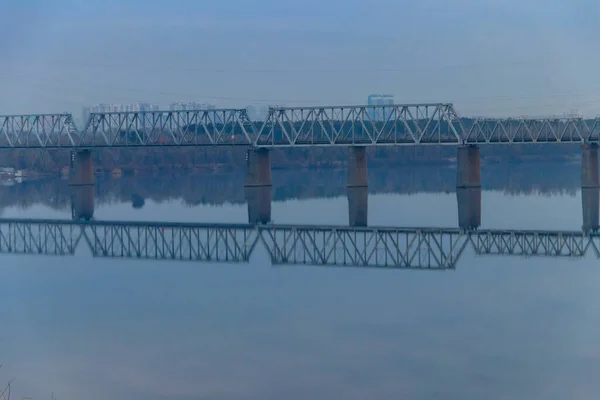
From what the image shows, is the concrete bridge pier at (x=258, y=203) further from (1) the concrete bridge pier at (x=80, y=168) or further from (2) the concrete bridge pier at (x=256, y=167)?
(1) the concrete bridge pier at (x=80, y=168)

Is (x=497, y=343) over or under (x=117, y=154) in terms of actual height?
under

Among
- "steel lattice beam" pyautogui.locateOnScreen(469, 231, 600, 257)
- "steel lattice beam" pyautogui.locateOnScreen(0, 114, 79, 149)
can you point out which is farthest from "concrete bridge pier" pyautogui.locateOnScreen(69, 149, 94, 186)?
"steel lattice beam" pyautogui.locateOnScreen(469, 231, 600, 257)

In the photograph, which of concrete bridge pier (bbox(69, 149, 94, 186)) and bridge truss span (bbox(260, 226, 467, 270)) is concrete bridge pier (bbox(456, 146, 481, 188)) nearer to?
bridge truss span (bbox(260, 226, 467, 270))

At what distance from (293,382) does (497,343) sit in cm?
468

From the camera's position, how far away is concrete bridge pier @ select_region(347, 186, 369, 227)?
49.6 m

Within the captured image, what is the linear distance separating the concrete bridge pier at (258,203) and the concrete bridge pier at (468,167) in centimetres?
1403

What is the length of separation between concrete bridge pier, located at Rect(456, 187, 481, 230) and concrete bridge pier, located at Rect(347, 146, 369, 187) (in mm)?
7637

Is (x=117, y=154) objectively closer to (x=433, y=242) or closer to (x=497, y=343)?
(x=433, y=242)

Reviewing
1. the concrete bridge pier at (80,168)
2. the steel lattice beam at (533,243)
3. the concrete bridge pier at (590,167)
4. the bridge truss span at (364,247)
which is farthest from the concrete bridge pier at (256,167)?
the steel lattice beam at (533,243)

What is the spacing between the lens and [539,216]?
1983 inches

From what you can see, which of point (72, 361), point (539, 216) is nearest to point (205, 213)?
point (539, 216)

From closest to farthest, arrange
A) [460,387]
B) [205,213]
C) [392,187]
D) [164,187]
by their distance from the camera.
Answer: [460,387] → [205,213] → [392,187] → [164,187]

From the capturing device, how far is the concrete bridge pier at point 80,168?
288 ft

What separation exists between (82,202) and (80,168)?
21.2 m
